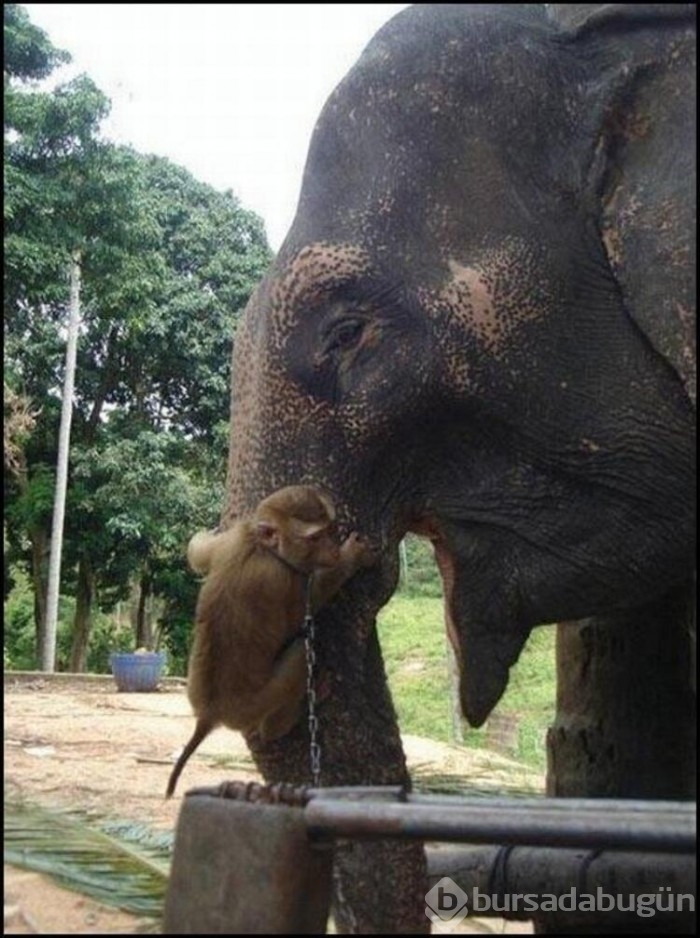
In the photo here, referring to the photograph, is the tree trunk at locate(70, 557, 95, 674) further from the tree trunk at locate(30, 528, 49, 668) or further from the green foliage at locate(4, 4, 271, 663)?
the tree trunk at locate(30, 528, 49, 668)

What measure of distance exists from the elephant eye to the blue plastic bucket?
36.2 ft

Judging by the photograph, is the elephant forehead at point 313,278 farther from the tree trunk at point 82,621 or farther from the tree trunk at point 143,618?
the tree trunk at point 143,618

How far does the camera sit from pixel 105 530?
17.7 meters

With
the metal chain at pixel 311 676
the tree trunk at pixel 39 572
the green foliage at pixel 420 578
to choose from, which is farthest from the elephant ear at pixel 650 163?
the green foliage at pixel 420 578

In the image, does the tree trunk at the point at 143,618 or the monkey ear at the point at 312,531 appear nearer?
the monkey ear at the point at 312,531

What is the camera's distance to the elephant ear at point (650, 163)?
2695mm

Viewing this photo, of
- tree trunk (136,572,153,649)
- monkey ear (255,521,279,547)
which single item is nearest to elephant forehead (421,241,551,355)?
monkey ear (255,521,279,547)

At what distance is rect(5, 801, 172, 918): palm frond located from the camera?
114 inches

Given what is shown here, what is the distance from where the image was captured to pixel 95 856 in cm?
332

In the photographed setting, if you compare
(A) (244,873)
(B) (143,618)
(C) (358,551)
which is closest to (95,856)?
(C) (358,551)

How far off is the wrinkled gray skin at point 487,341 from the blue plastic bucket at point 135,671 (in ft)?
35.8

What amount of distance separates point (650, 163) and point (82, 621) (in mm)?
17005

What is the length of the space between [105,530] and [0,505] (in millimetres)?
12711

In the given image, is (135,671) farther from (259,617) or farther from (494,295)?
(259,617)
